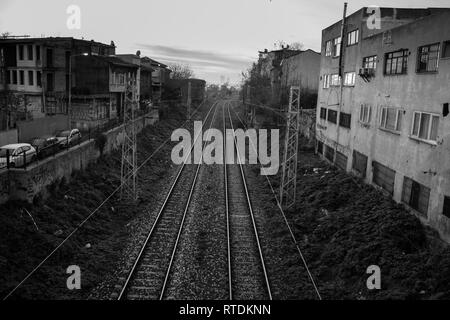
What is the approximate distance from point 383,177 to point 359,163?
325 centimetres

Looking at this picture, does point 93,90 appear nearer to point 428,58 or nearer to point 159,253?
point 159,253

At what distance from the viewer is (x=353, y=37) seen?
24.2 m

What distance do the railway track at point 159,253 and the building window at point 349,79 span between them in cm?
1084

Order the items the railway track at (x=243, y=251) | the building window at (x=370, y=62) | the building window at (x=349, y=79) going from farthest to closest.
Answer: the building window at (x=349, y=79)
the building window at (x=370, y=62)
the railway track at (x=243, y=251)

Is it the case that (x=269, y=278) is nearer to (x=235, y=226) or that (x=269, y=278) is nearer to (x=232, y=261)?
(x=232, y=261)

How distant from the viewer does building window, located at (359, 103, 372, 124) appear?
2042cm

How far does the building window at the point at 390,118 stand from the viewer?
17.0m

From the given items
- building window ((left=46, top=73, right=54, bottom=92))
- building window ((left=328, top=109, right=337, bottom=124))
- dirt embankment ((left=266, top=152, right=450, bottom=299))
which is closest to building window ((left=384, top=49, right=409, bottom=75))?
dirt embankment ((left=266, top=152, right=450, bottom=299))

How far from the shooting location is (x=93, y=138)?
25.7 metres

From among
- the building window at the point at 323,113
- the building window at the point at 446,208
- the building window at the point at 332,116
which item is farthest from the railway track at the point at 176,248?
the building window at the point at 323,113

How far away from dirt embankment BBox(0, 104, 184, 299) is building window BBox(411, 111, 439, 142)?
11560 millimetres

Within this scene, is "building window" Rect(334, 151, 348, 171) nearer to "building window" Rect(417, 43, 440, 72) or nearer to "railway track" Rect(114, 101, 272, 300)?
"railway track" Rect(114, 101, 272, 300)

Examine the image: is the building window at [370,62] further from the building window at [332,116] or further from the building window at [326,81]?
the building window at [326,81]
